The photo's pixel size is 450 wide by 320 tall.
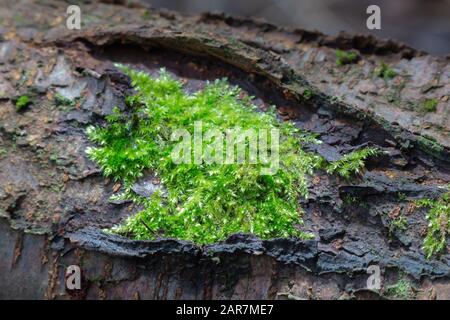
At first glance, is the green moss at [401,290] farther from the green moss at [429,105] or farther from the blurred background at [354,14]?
the blurred background at [354,14]

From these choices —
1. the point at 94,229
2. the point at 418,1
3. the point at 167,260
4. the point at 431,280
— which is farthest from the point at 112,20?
the point at 418,1

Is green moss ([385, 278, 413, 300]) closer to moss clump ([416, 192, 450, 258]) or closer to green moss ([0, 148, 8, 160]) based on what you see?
moss clump ([416, 192, 450, 258])

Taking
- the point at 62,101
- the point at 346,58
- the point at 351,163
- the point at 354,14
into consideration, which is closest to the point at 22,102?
the point at 62,101

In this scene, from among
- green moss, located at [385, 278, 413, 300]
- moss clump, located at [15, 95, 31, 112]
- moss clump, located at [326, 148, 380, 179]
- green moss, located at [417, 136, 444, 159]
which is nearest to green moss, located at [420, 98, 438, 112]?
green moss, located at [417, 136, 444, 159]

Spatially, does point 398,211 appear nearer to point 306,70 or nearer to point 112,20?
point 306,70

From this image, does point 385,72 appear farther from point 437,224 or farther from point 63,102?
point 63,102
